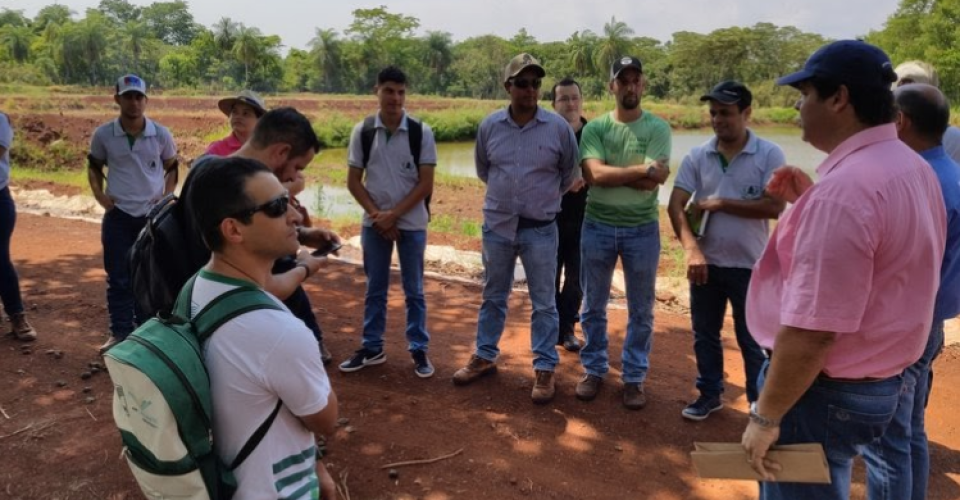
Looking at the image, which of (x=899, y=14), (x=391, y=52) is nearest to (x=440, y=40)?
(x=391, y=52)

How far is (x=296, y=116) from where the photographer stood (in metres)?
2.76

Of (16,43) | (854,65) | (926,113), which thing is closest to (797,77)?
(854,65)

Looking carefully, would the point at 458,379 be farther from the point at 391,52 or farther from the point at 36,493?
the point at 391,52

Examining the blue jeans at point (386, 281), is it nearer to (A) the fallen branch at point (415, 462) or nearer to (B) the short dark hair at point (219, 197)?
(A) the fallen branch at point (415, 462)

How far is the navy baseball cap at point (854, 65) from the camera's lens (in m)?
1.70

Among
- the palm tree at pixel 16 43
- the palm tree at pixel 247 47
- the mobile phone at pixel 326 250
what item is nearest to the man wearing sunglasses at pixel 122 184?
the mobile phone at pixel 326 250

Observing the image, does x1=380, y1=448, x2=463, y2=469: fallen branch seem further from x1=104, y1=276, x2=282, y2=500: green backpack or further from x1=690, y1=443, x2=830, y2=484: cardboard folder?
x1=104, y1=276, x2=282, y2=500: green backpack

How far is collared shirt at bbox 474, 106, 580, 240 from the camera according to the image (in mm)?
4055

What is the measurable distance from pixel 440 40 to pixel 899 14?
44.8 metres

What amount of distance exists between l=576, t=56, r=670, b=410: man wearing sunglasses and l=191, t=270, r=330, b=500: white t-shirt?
8.96ft

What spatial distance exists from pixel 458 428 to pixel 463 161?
21859 millimetres

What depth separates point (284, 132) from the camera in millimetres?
2688

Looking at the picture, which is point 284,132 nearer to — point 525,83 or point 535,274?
point 525,83

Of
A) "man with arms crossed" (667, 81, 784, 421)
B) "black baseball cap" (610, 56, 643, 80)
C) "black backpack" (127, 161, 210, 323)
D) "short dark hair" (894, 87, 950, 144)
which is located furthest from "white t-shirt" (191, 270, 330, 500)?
"black baseball cap" (610, 56, 643, 80)
